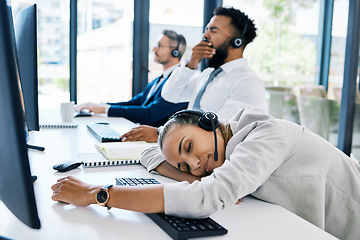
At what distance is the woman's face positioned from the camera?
3.36 feet

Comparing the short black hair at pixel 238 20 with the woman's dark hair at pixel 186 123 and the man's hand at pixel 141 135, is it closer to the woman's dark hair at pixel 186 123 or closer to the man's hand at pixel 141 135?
the man's hand at pixel 141 135

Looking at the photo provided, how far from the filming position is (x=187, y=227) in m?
0.77

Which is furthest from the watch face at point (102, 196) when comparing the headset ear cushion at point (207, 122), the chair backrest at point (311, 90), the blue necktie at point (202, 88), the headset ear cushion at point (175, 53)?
the chair backrest at point (311, 90)

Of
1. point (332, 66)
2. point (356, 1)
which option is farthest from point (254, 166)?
point (332, 66)

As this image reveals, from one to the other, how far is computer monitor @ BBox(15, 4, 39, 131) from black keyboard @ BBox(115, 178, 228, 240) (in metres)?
0.82

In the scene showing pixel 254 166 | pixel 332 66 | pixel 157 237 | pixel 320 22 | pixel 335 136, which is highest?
pixel 320 22

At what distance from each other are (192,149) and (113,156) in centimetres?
44

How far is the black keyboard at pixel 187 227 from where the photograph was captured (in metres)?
0.75

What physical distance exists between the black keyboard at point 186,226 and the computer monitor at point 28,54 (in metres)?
0.82

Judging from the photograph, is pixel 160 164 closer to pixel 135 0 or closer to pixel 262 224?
pixel 262 224

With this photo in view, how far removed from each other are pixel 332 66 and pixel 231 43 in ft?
5.41

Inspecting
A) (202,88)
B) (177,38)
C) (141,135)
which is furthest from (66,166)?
(177,38)

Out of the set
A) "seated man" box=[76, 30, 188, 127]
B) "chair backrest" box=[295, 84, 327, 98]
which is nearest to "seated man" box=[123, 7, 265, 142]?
"seated man" box=[76, 30, 188, 127]

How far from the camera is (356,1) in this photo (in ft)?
9.98
